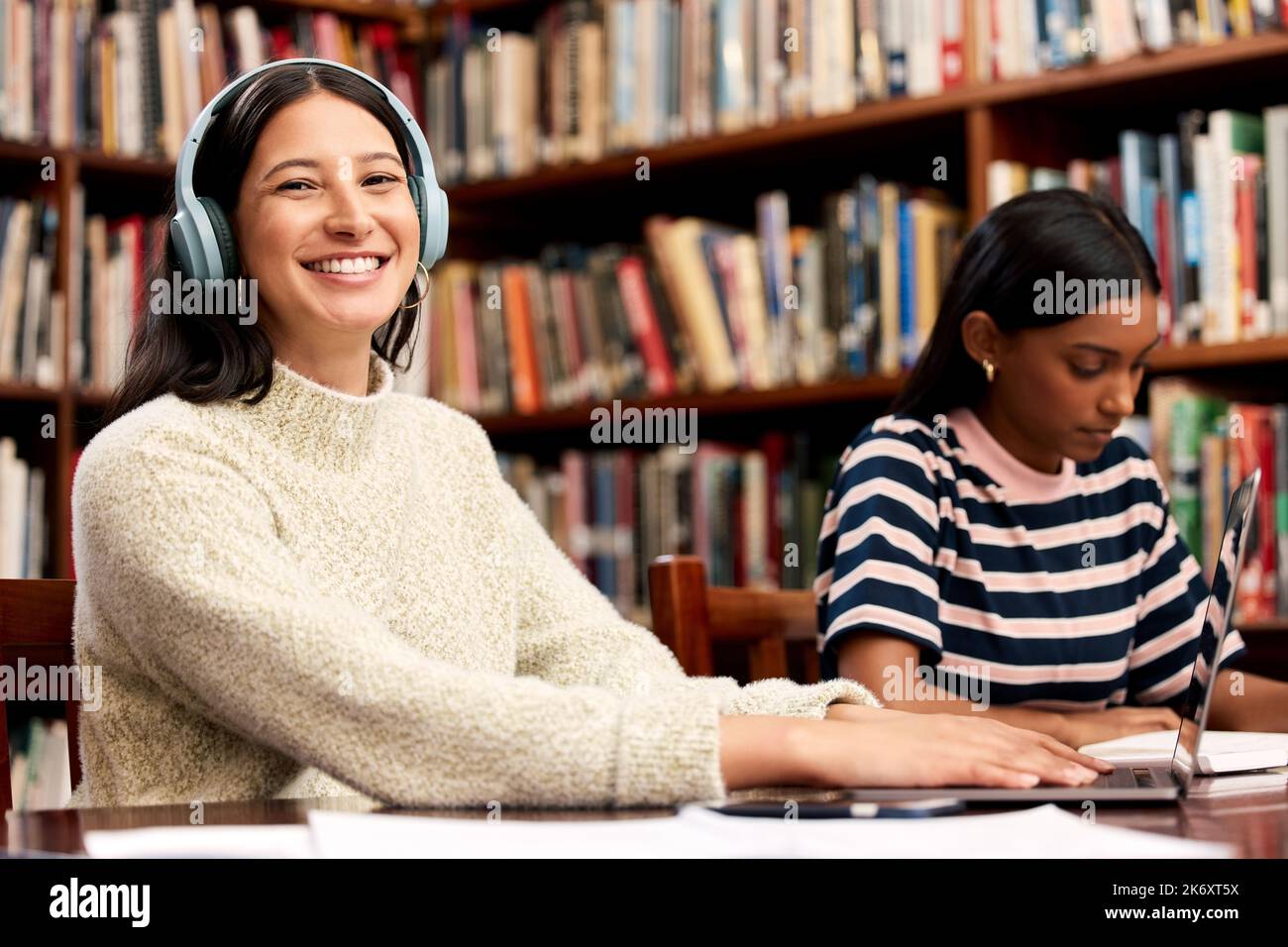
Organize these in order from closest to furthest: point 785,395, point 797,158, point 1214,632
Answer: point 1214,632 → point 785,395 → point 797,158

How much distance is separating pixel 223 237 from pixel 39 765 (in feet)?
4.90

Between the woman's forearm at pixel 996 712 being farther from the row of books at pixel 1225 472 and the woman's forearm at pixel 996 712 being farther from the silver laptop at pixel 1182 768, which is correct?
the row of books at pixel 1225 472

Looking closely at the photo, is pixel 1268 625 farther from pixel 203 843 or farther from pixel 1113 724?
pixel 203 843

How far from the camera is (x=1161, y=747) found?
3.92 ft

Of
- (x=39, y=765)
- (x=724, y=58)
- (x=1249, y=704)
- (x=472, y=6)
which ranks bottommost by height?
(x=39, y=765)

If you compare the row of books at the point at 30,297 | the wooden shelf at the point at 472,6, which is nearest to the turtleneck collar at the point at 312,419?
the row of books at the point at 30,297

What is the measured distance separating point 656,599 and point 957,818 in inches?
28.9

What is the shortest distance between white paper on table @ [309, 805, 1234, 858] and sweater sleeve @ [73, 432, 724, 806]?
0.30ft

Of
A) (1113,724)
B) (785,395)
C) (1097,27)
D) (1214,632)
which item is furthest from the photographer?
(785,395)

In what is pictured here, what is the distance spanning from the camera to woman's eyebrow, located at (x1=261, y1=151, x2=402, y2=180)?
1225 mm

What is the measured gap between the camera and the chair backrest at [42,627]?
3.85ft

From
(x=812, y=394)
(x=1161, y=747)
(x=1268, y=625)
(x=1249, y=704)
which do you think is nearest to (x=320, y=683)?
(x=1161, y=747)
